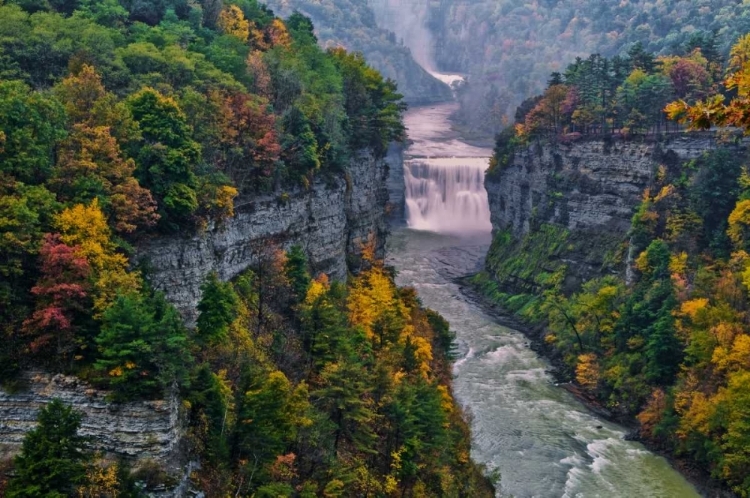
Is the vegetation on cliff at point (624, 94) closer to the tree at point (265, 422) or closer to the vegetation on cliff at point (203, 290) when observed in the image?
the vegetation on cliff at point (203, 290)

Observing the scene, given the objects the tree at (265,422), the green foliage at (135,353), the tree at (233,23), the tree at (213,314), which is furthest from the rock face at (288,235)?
the tree at (233,23)

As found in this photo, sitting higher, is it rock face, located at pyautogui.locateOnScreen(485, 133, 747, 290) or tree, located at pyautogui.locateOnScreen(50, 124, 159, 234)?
tree, located at pyautogui.locateOnScreen(50, 124, 159, 234)

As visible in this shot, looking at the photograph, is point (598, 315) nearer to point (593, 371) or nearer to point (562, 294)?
point (593, 371)

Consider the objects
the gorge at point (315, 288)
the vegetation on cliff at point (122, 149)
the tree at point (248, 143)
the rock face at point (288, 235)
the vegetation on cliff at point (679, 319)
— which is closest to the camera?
the gorge at point (315, 288)

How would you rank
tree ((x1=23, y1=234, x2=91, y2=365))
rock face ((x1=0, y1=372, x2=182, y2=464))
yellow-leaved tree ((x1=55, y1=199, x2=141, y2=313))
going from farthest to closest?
1. yellow-leaved tree ((x1=55, y1=199, x2=141, y2=313))
2. tree ((x1=23, y1=234, x2=91, y2=365))
3. rock face ((x1=0, y1=372, x2=182, y2=464))

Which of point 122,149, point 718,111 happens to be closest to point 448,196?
point 122,149

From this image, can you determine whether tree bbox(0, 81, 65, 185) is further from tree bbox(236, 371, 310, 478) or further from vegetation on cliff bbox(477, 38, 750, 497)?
vegetation on cliff bbox(477, 38, 750, 497)

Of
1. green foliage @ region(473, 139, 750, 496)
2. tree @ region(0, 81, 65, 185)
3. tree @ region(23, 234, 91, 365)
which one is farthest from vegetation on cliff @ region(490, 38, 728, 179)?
tree @ region(23, 234, 91, 365)
